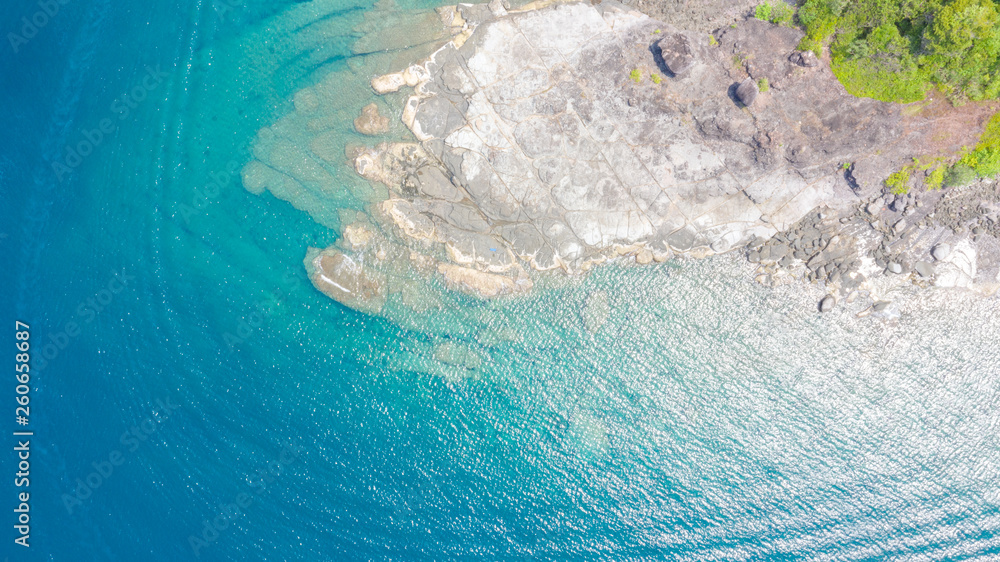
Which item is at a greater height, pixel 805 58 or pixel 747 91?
pixel 805 58

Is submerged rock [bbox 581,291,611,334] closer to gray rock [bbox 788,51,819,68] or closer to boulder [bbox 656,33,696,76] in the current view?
boulder [bbox 656,33,696,76]

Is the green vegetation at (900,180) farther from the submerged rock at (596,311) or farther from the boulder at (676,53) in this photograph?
the submerged rock at (596,311)

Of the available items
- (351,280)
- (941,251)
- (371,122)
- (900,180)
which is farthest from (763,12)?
(351,280)

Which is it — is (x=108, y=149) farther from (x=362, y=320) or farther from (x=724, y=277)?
(x=724, y=277)

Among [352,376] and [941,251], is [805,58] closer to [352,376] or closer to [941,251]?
[941,251]

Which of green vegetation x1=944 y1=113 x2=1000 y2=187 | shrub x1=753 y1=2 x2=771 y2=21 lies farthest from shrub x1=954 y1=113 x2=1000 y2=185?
shrub x1=753 y1=2 x2=771 y2=21

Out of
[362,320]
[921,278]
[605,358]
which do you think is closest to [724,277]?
[605,358]
